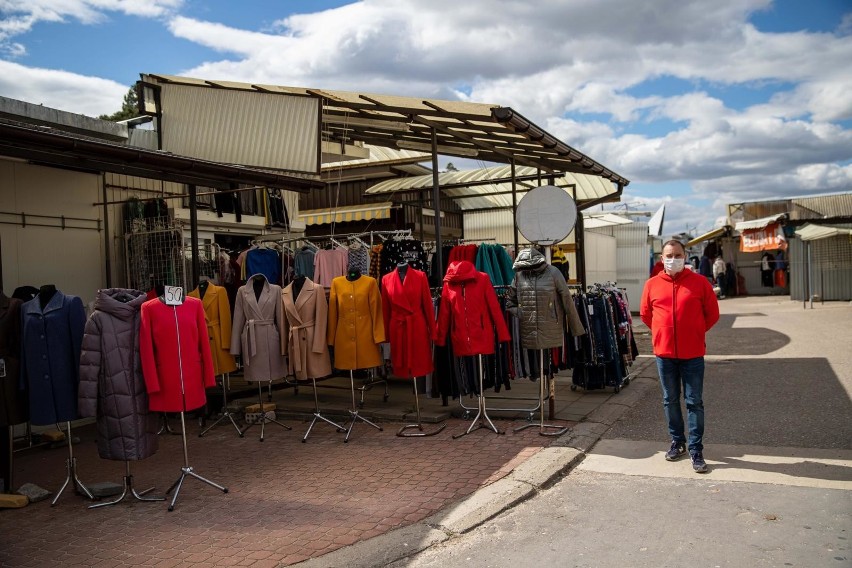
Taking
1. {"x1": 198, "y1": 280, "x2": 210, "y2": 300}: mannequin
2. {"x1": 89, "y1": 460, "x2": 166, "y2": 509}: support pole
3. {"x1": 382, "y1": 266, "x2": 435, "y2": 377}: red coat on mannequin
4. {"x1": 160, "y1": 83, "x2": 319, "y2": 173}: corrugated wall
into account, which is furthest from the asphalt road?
{"x1": 160, "y1": 83, "x2": 319, "y2": 173}: corrugated wall

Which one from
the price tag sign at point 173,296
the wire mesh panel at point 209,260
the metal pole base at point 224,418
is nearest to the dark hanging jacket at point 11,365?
the price tag sign at point 173,296

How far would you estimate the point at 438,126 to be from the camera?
29.9ft

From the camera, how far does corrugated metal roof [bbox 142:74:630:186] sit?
27.4 feet

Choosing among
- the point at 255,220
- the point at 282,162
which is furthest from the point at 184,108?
the point at 255,220

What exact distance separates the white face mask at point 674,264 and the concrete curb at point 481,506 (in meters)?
1.97

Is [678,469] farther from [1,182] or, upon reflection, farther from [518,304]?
[1,182]

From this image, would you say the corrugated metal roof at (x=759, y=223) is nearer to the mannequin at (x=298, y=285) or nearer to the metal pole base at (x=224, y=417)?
the mannequin at (x=298, y=285)

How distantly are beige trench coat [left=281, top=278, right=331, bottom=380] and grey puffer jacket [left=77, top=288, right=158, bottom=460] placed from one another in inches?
91.8

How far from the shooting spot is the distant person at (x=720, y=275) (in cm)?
2988

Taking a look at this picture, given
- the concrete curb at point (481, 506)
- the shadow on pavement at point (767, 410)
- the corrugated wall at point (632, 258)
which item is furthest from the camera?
the corrugated wall at point (632, 258)

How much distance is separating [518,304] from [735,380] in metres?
4.63

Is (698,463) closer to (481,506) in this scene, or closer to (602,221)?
(481,506)

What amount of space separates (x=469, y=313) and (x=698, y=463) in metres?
2.81

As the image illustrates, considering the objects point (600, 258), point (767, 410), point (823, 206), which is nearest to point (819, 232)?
point (600, 258)
